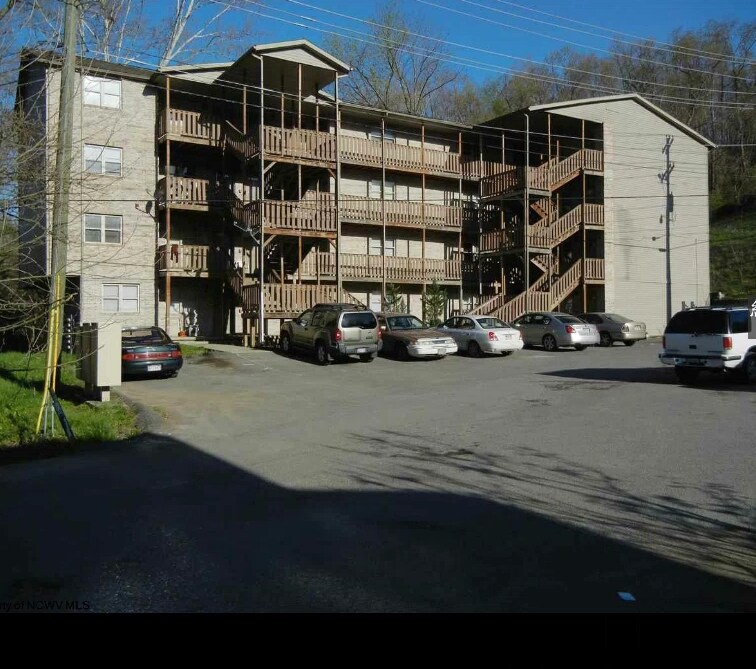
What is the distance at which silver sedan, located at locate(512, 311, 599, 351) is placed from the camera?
1045 inches

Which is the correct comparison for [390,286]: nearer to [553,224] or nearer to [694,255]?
[553,224]

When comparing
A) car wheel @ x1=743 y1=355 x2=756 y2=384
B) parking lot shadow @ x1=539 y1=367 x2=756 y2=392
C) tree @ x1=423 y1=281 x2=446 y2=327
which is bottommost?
parking lot shadow @ x1=539 y1=367 x2=756 y2=392

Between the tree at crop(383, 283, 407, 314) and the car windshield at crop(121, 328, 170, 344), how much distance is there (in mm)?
12823

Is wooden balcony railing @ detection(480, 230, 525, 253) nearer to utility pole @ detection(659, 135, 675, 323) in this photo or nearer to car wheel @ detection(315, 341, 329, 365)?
utility pole @ detection(659, 135, 675, 323)

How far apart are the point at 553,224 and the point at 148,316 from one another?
63.1ft

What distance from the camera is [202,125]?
2892 centimetres

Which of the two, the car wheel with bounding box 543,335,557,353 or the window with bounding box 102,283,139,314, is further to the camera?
the window with bounding box 102,283,139,314

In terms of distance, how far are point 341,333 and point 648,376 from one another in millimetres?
8971

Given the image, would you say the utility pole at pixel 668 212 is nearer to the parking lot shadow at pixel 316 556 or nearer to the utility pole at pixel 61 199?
the utility pole at pixel 61 199

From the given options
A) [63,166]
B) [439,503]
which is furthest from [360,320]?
[439,503]

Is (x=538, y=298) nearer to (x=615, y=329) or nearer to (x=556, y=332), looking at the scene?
(x=615, y=329)

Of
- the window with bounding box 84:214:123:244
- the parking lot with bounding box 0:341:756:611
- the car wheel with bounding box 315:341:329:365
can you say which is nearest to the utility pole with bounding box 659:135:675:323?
the car wheel with bounding box 315:341:329:365

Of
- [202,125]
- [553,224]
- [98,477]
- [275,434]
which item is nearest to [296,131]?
[202,125]

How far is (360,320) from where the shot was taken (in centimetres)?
2247
